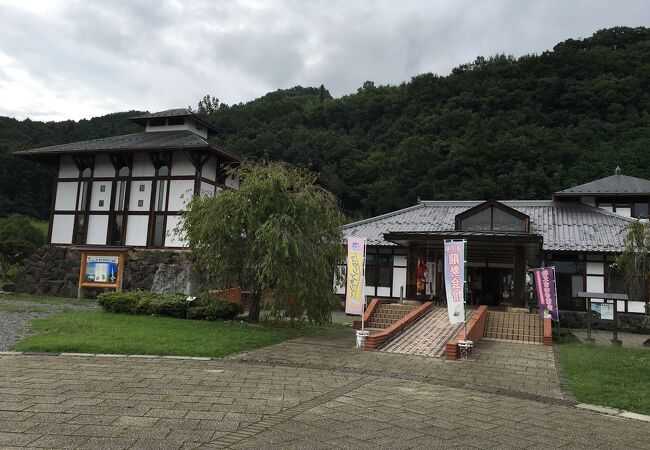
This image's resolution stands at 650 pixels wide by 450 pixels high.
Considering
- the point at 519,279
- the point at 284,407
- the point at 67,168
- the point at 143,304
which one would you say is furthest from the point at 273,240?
the point at 67,168

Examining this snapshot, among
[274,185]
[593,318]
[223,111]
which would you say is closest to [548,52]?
[223,111]

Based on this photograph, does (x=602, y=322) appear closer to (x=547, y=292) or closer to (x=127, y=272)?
(x=547, y=292)

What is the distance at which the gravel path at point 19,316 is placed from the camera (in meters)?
11.0

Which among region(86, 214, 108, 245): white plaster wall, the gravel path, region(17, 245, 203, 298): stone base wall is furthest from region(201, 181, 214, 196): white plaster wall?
the gravel path

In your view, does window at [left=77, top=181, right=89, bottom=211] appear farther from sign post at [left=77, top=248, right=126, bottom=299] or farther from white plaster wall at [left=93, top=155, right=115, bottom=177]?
sign post at [left=77, top=248, right=126, bottom=299]

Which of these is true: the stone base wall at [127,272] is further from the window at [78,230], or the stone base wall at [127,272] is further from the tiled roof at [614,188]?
the tiled roof at [614,188]

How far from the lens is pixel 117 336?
10914 millimetres

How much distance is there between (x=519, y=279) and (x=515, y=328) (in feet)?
9.80

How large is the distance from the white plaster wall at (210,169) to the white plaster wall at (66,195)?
7246 mm

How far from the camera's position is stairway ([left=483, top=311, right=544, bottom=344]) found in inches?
582

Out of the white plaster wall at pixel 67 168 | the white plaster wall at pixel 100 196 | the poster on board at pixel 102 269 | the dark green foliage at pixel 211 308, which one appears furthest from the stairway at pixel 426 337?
the white plaster wall at pixel 67 168

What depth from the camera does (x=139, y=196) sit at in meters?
24.7

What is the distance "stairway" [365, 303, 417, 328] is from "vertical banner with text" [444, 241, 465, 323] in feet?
15.0

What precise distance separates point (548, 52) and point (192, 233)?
56.6 metres
